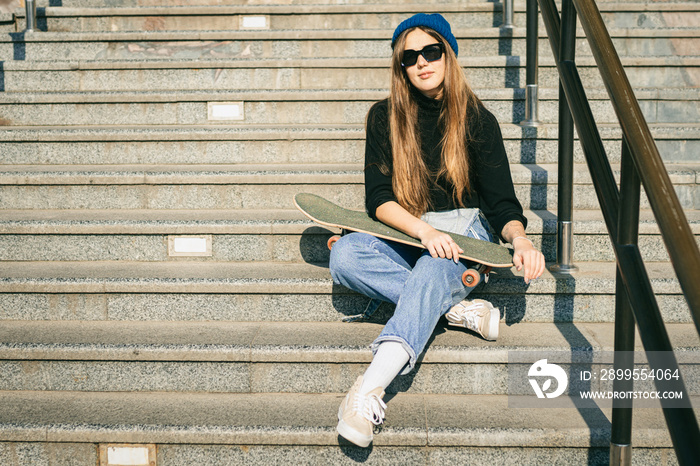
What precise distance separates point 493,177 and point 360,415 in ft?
3.43

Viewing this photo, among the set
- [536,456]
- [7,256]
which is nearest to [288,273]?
[536,456]

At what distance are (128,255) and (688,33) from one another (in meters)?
3.71

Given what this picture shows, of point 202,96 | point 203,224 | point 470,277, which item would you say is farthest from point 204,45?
point 470,277

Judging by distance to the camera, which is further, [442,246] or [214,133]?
[214,133]

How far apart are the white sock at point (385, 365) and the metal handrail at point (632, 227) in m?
0.62

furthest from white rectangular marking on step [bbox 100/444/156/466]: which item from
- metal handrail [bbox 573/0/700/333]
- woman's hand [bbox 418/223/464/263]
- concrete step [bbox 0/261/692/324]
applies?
metal handrail [bbox 573/0/700/333]

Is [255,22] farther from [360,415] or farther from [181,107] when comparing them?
[360,415]

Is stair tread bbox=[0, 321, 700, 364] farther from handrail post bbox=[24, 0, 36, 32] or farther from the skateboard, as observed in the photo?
handrail post bbox=[24, 0, 36, 32]

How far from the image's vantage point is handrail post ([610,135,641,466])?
1.48m

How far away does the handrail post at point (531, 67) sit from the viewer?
9.46 ft

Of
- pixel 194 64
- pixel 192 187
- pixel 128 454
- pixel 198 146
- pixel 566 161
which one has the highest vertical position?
pixel 194 64

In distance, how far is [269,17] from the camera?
4176 millimetres

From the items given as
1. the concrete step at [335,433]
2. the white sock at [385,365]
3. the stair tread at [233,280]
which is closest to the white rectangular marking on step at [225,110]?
the stair tread at [233,280]

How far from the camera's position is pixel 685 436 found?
127 centimetres
